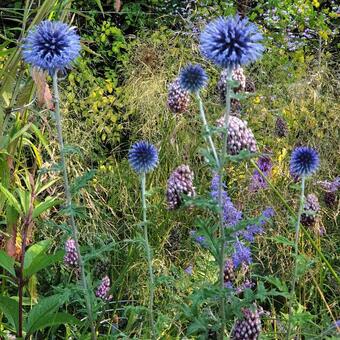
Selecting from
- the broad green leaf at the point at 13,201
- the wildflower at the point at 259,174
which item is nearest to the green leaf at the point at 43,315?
the broad green leaf at the point at 13,201

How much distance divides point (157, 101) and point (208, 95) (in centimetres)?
Result: 40

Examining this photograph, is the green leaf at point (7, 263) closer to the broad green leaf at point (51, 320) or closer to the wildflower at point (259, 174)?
the broad green leaf at point (51, 320)

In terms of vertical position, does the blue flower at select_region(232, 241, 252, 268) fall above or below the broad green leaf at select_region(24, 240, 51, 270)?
above

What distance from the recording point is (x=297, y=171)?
2.24 metres

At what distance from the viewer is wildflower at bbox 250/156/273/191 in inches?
122

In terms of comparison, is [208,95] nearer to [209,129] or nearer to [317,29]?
[317,29]

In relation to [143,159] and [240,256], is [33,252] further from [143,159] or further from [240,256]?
[240,256]

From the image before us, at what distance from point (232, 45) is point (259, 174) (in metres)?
1.34

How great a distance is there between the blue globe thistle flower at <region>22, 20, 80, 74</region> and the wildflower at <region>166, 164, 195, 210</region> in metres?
0.49

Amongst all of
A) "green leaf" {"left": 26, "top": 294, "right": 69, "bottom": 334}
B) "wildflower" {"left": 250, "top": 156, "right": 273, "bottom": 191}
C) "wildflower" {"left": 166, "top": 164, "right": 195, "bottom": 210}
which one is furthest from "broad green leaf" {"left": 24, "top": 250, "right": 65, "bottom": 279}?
"wildflower" {"left": 250, "top": 156, "right": 273, "bottom": 191}

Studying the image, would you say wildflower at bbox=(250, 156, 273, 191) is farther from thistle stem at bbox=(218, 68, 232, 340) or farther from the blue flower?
thistle stem at bbox=(218, 68, 232, 340)

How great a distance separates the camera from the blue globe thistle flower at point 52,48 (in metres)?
1.99

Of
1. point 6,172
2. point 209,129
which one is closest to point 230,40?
point 209,129

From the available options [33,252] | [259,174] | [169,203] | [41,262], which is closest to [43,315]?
[41,262]
